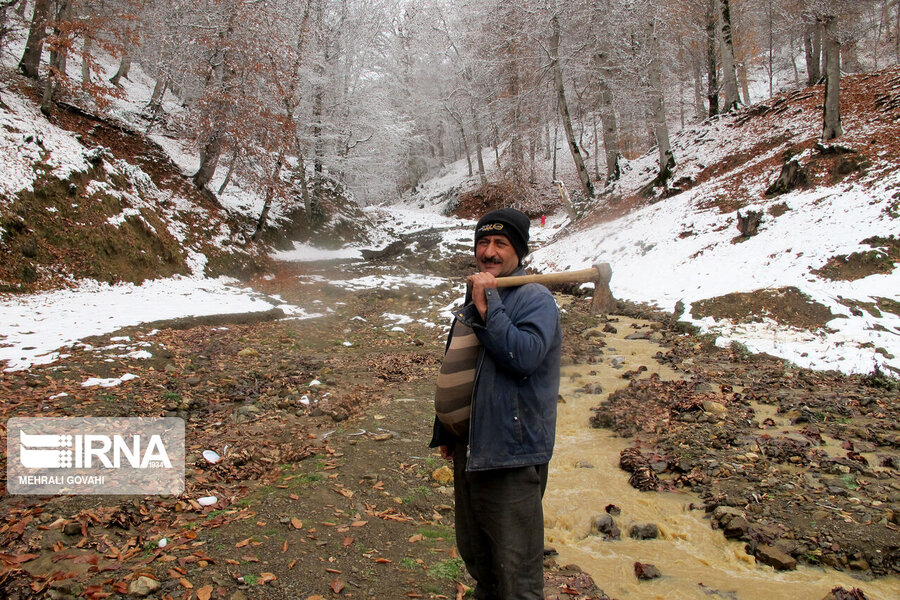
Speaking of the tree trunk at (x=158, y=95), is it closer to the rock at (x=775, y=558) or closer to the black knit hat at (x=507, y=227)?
the black knit hat at (x=507, y=227)

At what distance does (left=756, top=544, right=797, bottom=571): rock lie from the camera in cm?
360

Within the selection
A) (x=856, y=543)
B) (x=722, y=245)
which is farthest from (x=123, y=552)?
(x=722, y=245)

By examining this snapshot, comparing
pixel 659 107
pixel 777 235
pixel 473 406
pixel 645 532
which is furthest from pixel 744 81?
pixel 473 406

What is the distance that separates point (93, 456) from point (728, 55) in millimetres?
23178

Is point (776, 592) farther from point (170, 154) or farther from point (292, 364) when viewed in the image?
point (170, 154)

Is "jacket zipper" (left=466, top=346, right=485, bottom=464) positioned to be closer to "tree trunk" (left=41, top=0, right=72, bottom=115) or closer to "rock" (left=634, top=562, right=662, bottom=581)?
"rock" (left=634, top=562, right=662, bottom=581)

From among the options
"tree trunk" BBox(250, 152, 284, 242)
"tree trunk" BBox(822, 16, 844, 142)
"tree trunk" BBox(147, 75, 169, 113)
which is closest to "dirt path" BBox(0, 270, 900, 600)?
"tree trunk" BBox(822, 16, 844, 142)

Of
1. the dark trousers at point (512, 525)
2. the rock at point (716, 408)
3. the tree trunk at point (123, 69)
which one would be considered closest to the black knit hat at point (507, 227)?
the dark trousers at point (512, 525)

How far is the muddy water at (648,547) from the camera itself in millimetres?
3451

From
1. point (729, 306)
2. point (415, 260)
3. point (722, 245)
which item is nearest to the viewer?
point (729, 306)

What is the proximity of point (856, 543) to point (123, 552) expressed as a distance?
5.47 meters

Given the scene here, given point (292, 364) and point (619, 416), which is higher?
point (292, 364)

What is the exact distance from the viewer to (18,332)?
7711mm

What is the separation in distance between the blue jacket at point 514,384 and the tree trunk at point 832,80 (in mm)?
14257
